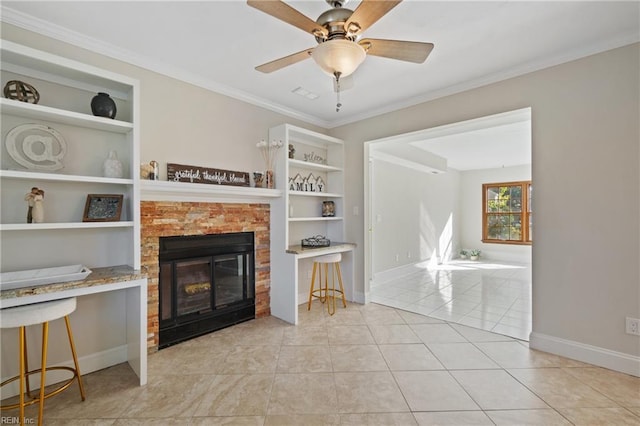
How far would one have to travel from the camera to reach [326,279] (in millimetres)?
4004

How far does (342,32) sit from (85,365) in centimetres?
315

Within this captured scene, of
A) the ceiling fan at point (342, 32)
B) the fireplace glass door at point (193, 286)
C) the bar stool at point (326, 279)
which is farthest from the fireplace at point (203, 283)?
the ceiling fan at point (342, 32)

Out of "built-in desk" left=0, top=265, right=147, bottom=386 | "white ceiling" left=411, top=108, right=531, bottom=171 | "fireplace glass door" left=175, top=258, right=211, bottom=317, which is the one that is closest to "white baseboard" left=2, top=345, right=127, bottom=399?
"built-in desk" left=0, top=265, right=147, bottom=386

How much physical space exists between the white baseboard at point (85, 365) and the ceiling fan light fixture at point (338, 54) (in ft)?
9.31

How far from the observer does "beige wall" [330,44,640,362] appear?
7.62ft

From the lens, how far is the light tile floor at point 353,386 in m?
1.83

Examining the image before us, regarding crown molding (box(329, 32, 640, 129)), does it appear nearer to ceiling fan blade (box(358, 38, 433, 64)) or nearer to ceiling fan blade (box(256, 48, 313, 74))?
ceiling fan blade (box(358, 38, 433, 64))

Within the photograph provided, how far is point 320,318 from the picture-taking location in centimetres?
354

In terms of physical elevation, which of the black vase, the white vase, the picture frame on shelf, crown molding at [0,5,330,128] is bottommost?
the picture frame on shelf

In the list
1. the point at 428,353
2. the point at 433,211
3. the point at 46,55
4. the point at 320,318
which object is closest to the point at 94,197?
the point at 46,55

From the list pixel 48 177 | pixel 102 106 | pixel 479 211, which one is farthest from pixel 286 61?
pixel 479 211

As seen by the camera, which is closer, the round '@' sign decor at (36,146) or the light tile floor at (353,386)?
the light tile floor at (353,386)

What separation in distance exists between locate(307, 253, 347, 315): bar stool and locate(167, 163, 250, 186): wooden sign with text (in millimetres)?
1388

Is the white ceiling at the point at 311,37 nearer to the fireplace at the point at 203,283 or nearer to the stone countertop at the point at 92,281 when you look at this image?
the fireplace at the point at 203,283
